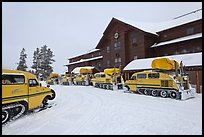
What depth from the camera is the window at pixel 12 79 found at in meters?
7.48

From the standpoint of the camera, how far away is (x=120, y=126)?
20.4 ft

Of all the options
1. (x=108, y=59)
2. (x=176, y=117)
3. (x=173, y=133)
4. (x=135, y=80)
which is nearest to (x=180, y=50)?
(x=135, y=80)

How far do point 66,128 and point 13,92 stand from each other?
3379 mm

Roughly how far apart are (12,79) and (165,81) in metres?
11.2

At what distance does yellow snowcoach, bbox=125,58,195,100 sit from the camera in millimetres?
12531

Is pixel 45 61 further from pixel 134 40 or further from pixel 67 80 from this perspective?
pixel 134 40

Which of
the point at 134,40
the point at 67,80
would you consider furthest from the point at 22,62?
the point at 134,40

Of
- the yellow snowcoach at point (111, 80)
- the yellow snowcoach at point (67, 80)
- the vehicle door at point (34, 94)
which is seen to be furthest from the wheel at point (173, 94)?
the yellow snowcoach at point (67, 80)

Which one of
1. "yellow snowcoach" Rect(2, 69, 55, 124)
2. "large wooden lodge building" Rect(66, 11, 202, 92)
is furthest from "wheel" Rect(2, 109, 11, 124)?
"large wooden lodge building" Rect(66, 11, 202, 92)

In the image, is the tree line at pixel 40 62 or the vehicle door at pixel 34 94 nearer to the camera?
the vehicle door at pixel 34 94

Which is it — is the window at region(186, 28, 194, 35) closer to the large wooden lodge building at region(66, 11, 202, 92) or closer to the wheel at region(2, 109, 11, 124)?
the large wooden lodge building at region(66, 11, 202, 92)

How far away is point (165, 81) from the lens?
523 inches

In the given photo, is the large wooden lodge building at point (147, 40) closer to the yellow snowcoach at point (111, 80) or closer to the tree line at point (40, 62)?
the yellow snowcoach at point (111, 80)

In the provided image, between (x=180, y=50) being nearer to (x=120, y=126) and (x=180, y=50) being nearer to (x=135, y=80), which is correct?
(x=135, y=80)
